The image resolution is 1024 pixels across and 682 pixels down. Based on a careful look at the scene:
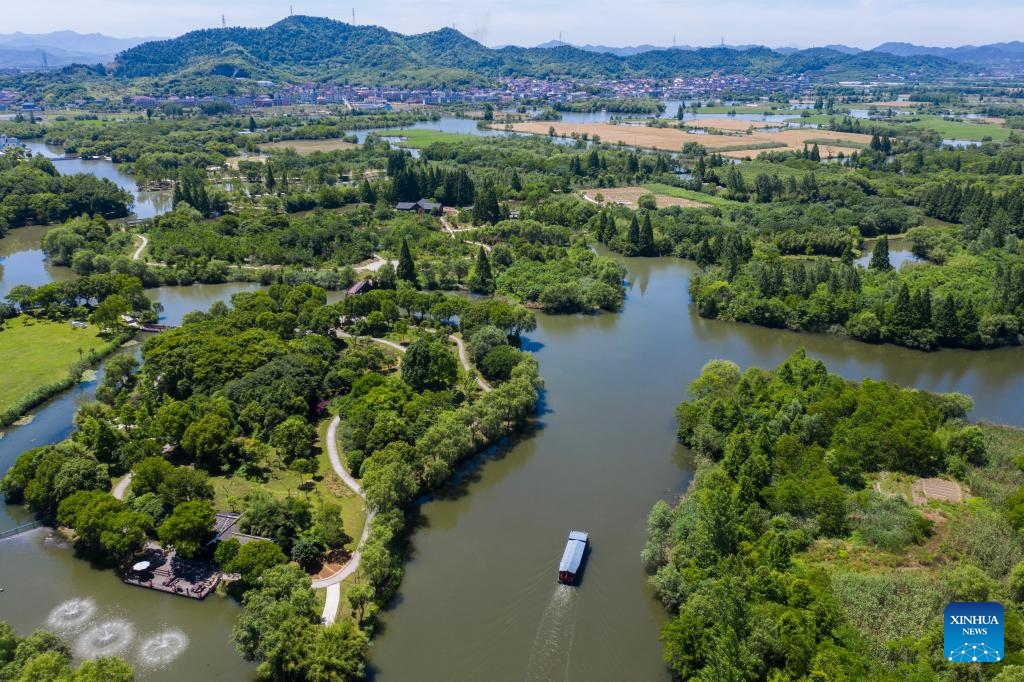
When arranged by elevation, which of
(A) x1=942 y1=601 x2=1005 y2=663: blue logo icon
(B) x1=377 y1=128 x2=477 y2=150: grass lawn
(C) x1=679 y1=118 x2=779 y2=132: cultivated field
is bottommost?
(A) x1=942 y1=601 x2=1005 y2=663: blue logo icon

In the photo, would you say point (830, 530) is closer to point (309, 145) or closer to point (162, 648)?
point (162, 648)

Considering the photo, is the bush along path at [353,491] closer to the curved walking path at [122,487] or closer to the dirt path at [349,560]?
the dirt path at [349,560]

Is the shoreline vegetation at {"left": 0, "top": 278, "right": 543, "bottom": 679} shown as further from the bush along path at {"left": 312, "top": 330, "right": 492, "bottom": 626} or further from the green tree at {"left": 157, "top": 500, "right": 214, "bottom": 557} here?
the bush along path at {"left": 312, "top": 330, "right": 492, "bottom": 626}

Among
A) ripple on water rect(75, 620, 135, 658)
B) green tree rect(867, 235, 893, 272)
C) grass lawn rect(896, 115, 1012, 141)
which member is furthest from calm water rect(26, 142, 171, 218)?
grass lawn rect(896, 115, 1012, 141)

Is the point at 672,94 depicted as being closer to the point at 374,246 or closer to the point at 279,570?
the point at 374,246

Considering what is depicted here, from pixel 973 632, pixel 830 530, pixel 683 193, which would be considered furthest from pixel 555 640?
pixel 683 193

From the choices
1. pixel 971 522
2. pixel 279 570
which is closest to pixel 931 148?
pixel 971 522
